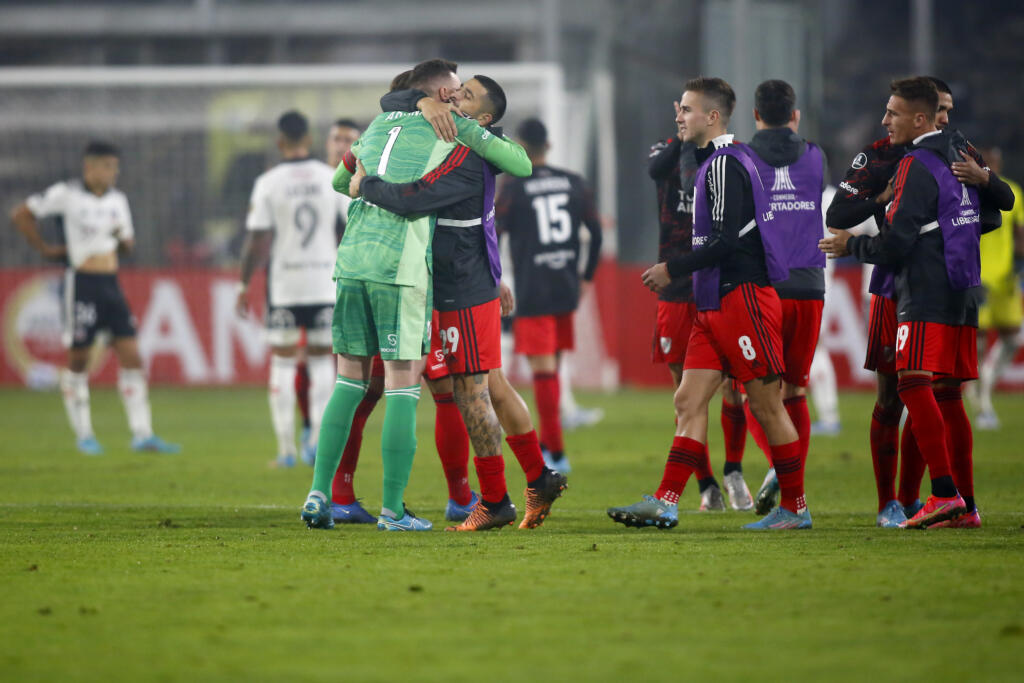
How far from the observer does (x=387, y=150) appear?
249 inches

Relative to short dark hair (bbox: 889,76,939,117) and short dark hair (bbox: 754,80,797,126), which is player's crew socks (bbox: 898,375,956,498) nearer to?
short dark hair (bbox: 889,76,939,117)

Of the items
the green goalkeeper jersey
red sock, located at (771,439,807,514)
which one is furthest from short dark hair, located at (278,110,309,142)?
red sock, located at (771,439,807,514)

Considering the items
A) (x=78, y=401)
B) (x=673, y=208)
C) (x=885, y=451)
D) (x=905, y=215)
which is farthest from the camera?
(x=78, y=401)

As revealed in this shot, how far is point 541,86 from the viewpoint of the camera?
694 inches

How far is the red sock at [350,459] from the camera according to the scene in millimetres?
6992

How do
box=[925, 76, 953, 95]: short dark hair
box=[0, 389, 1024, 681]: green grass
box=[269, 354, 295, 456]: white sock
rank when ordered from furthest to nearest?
box=[269, 354, 295, 456]: white sock
box=[925, 76, 953, 95]: short dark hair
box=[0, 389, 1024, 681]: green grass

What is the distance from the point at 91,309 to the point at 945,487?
24.6 feet

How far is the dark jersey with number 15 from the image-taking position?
10.1 metres

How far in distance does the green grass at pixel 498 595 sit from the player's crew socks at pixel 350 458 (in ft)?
1.23

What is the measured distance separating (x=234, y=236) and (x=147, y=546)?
509 inches

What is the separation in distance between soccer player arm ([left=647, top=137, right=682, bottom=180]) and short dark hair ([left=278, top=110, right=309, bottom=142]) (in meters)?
3.34

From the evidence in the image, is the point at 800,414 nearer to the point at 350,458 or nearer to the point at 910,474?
the point at 910,474

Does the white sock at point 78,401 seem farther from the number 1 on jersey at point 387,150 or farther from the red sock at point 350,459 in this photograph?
the number 1 on jersey at point 387,150

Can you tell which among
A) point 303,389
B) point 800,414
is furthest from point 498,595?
point 303,389
